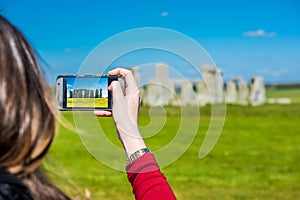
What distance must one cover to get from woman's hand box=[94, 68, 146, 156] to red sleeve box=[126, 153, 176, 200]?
0.12 ft

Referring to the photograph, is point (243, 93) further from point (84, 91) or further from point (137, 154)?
point (137, 154)

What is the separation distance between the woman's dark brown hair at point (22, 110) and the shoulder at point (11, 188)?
2 cm

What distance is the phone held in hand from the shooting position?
1.57 metres

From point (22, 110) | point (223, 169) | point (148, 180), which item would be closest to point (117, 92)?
point (148, 180)

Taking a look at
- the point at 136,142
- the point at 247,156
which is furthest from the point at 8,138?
the point at 247,156

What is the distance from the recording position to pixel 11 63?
0.92 metres

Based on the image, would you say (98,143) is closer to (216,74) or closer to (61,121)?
(61,121)

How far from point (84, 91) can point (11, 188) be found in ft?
2.36

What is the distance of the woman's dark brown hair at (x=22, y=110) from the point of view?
91cm

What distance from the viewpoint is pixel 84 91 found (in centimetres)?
161

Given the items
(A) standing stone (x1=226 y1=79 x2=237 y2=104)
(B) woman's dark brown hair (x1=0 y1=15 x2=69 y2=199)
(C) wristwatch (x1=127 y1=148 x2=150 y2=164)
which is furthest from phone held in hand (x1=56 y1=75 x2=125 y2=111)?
(A) standing stone (x1=226 y1=79 x2=237 y2=104)

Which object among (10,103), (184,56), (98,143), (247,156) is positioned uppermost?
(184,56)

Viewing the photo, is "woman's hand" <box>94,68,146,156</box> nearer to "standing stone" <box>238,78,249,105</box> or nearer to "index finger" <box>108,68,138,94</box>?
"index finger" <box>108,68,138,94</box>

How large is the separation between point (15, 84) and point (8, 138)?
0.08 meters
